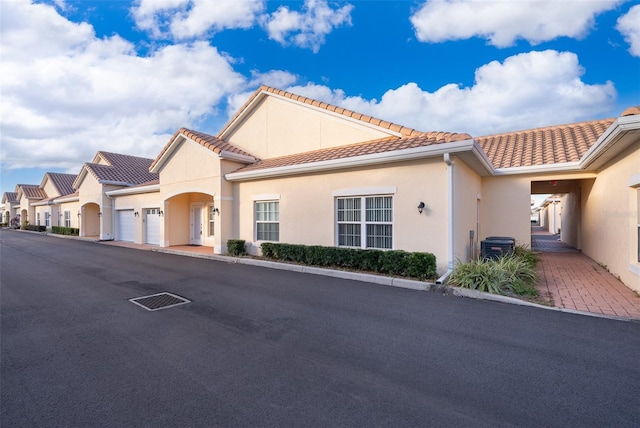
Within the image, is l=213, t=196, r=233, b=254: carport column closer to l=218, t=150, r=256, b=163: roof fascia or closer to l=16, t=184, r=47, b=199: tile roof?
l=218, t=150, r=256, b=163: roof fascia

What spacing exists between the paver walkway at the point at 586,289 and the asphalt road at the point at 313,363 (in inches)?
29.9

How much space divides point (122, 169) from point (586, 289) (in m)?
28.9

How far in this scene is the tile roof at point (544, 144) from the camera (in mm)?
11711

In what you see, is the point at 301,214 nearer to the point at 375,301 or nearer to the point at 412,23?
the point at 375,301

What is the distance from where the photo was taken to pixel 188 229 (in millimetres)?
18422

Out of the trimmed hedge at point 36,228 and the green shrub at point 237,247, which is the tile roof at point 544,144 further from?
the trimmed hedge at point 36,228

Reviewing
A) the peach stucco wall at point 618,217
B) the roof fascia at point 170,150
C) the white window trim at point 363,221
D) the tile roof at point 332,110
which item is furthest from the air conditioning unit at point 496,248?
the roof fascia at point 170,150

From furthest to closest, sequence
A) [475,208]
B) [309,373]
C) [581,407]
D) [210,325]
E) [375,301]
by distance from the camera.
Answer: [475,208], [375,301], [210,325], [309,373], [581,407]

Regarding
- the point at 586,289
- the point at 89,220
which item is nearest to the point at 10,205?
the point at 89,220

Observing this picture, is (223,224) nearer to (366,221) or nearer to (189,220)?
(189,220)

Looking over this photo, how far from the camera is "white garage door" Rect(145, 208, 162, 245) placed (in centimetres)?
1897

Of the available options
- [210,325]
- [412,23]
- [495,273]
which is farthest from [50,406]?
[412,23]

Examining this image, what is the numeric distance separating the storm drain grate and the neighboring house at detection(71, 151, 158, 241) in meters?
16.4

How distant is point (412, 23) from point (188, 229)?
1513cm
